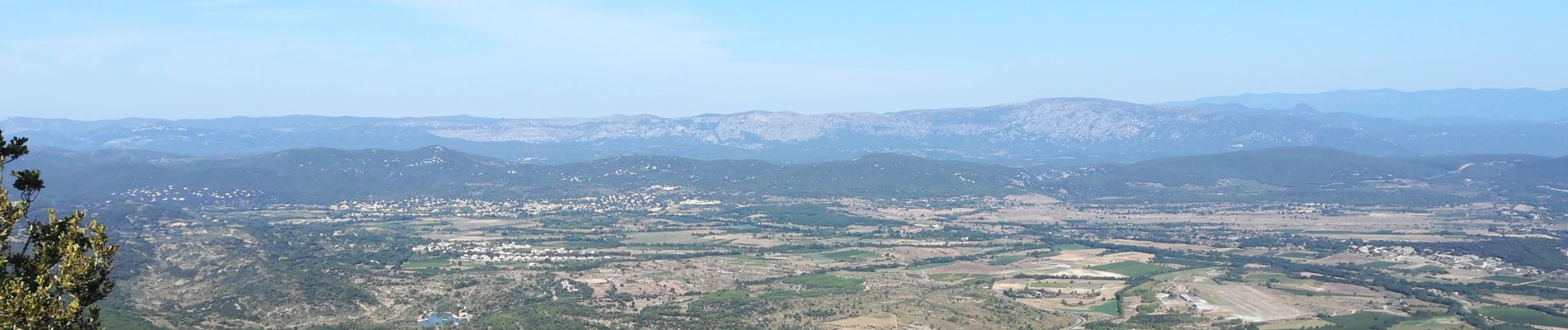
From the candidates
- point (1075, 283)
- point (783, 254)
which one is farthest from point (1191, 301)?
point (783, 254)

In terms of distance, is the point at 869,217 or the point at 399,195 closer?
the point at 869,217

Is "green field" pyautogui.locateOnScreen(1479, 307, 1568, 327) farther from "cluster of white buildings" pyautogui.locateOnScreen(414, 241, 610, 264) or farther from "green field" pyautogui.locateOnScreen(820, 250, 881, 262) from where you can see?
"cluster of white buildings" pyautogui.locateOnScreen(414, 241, 610, 264)

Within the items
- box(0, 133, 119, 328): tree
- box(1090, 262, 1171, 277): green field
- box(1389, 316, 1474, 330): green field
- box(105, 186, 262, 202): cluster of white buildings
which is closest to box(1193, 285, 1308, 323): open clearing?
box(1389, 316, 1474, 330): green field

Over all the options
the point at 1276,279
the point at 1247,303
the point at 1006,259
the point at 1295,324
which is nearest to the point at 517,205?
the point at 1006,259

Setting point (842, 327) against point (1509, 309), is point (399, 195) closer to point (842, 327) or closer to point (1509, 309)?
point (842, 327)


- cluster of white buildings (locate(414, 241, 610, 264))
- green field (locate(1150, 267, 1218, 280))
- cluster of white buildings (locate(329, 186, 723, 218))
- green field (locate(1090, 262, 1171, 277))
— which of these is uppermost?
green field (locate(1150, 267, 1218, 280))

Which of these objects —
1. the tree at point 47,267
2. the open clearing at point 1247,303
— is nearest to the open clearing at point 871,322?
the open clearing at point 1247,303
